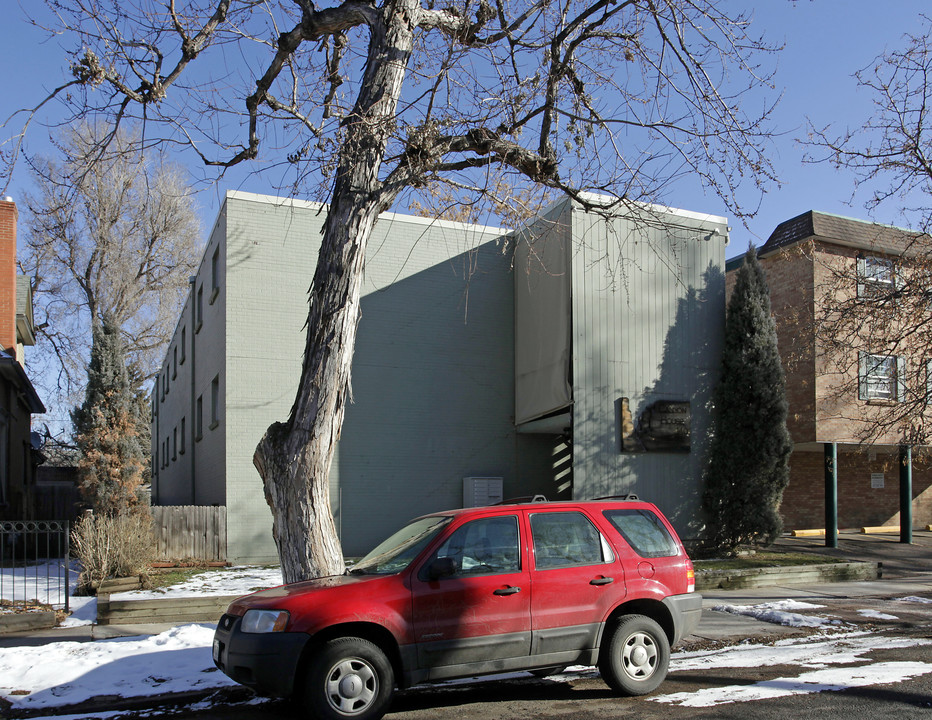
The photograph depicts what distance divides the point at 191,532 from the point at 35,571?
319 cm

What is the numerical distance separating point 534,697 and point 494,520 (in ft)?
5.27

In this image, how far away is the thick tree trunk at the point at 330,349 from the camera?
7.49m

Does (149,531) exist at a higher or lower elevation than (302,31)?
lower

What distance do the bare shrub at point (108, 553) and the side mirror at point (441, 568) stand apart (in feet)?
28.6

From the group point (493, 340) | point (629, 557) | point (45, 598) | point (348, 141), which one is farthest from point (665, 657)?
point (493, 340)

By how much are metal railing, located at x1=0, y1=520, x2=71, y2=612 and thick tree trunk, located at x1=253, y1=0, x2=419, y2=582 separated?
174 inches

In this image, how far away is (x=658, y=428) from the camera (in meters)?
16.9

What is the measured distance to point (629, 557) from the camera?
680 centimetres

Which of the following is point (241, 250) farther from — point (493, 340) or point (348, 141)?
point (348, 141)

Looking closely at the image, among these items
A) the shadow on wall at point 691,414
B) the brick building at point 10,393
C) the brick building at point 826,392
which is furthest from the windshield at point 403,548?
the brick building at point 10,393

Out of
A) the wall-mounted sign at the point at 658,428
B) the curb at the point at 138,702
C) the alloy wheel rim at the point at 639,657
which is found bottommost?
the curb at the point at 138,702

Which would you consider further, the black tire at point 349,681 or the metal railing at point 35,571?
the metal railing at point 35,571

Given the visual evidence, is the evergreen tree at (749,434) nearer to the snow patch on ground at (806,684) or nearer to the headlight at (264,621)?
the snow patch on ground at (806,684)

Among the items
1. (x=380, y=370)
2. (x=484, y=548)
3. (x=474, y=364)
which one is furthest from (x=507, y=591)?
(x=474, y=364)
